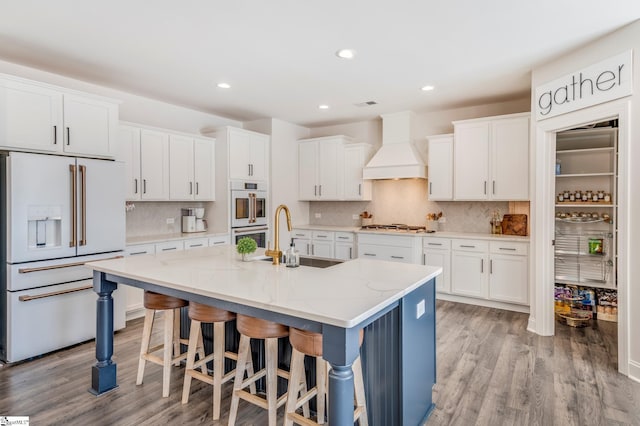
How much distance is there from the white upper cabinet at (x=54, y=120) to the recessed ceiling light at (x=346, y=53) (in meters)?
2.37

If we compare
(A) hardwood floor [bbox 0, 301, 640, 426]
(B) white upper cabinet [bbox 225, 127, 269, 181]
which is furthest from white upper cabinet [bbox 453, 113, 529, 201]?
(B) white upper cabinet [bbox 225, 127, 269, 181]

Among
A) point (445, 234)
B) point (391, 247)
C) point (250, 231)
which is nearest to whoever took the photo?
point (445, 234)

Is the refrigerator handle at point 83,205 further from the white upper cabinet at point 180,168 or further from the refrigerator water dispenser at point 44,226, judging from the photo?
the white upper cabinet at point 180,168

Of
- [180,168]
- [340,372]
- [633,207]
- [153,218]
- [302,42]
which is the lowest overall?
A: [340,372]

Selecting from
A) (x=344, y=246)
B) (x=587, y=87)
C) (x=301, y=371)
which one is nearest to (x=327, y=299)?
(x=301, y=371)

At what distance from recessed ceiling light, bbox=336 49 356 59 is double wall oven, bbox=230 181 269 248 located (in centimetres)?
257

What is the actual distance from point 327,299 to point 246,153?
4.15m

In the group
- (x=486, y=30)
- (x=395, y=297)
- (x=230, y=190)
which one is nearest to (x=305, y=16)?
(x=486, y=30)

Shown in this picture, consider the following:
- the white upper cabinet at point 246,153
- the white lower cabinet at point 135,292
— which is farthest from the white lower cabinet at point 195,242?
the white upper cabinet at point 246,153

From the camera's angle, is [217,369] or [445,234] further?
[445,234]

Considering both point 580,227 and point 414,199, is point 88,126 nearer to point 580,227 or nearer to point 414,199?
point 414,199

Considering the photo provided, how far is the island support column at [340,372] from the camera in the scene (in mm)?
1467

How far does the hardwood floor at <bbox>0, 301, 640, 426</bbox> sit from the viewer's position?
2292 millimetres

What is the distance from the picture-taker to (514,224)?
15.8 ft
